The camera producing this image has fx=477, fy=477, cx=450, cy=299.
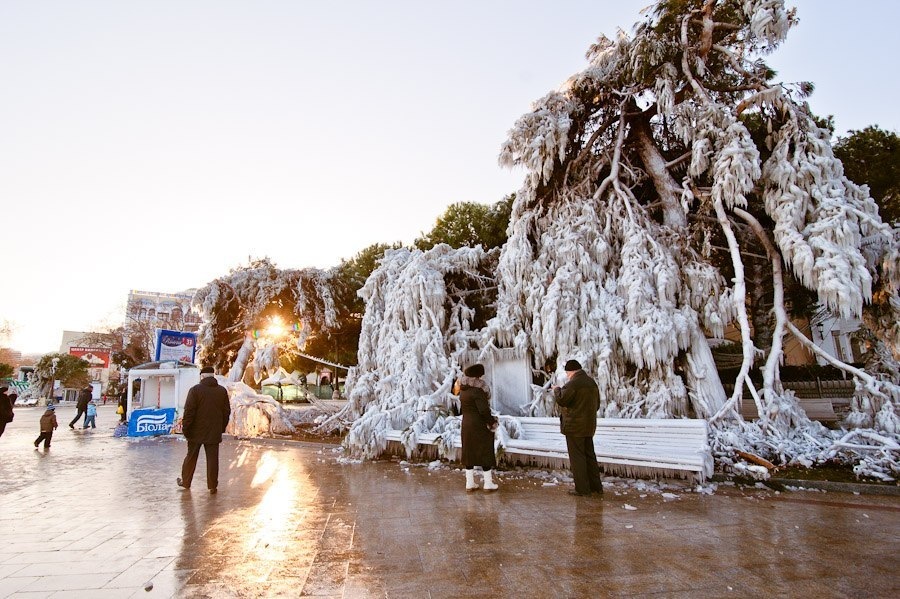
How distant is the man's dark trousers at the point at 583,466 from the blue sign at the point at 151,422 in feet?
51.6

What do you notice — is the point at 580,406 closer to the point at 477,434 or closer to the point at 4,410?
the point at 477,434

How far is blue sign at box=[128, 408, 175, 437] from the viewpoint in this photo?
16.2m

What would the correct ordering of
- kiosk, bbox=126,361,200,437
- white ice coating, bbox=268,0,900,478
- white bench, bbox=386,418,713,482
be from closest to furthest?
white bench, bbox=386,418,713,482 → white ice coating, bbox=268,0,900,478 → kiosk, bbox=126,361,200,437

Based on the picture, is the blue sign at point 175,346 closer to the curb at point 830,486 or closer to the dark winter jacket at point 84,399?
the dark winter jacket at point 84,399

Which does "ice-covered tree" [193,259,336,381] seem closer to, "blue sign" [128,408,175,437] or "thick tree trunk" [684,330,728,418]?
"blue sign" [128,408,175,437]

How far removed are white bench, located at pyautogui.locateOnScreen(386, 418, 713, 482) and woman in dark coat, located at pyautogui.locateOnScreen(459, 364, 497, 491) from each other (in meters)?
1.56

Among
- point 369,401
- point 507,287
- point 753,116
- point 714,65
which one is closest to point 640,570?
point 507,287

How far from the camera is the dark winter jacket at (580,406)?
20.2 feet

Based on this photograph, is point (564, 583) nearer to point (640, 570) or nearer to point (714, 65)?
point (640, 570)

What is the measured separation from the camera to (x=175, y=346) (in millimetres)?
18172

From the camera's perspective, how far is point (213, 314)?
17.8m

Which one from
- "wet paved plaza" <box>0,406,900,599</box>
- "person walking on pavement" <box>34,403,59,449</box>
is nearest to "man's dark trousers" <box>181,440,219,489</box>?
"wet paved plaza" <box>0,406,900,599</box>

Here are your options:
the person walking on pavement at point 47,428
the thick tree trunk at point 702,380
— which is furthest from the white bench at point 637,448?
the person walking on pavement at point 47,428

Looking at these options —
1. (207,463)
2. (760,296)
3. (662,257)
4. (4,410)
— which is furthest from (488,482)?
(4,410)
